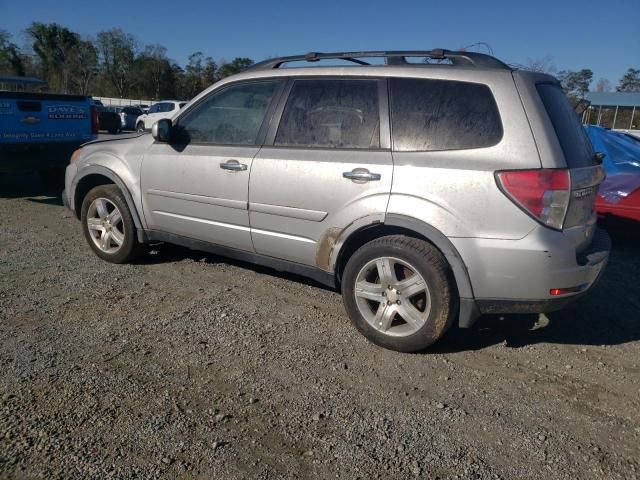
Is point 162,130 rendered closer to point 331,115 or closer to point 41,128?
point 331,115

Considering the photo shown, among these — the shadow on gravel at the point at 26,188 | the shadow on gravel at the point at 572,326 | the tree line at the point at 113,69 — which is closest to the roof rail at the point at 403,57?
the shadow on gravel at the point at 572,326

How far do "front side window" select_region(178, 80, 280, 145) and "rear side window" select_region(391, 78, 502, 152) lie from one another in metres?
1.13

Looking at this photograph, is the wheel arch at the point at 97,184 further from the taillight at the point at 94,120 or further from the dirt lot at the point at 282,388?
the taillight at the point at 94,120

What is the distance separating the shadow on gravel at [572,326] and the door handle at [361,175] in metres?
1.23

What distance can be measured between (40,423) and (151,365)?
733mm

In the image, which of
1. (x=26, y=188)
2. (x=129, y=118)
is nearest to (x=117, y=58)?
(x=129, y=118)

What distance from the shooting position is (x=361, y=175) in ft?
11.6

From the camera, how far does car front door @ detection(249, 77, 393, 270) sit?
357cm

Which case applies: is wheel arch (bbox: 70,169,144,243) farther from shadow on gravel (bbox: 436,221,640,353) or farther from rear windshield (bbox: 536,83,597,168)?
rear windshield (bbox: 536,83,597,168)

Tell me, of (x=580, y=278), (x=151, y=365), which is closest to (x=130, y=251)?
(x=151, y=365)

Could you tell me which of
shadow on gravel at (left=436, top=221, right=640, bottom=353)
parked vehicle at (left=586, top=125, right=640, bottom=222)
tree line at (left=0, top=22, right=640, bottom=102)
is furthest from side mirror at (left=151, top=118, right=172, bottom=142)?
tree line at (left=0, top=22, right=640, bottom=102)

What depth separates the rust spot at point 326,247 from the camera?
3.71m

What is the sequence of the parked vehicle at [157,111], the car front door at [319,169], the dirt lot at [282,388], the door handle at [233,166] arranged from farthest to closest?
1. the parked vehicle at [157,111]
2. the door handle at [233,166]
3. the car front door at [319,169]
4. the dirt lot at [282,388]

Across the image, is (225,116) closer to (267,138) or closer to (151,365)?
(267,138)
